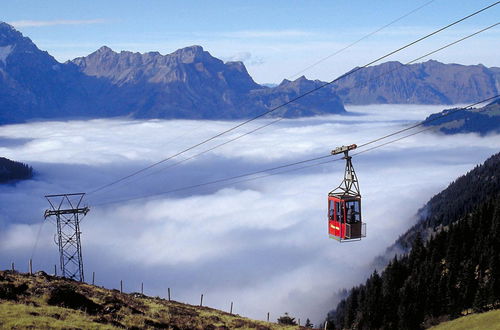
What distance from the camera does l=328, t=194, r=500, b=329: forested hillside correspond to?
436 feet

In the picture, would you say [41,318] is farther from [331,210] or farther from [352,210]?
[352,210]

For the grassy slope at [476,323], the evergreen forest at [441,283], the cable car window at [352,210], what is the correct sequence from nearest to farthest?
the cable car window at [352,210], the grassy slope at [476,323], the evergreen forest at [441,283]

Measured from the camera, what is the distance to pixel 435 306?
138 meters

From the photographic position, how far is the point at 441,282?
140875 millimetres

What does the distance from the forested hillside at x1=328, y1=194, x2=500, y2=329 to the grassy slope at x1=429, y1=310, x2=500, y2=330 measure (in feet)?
21.1

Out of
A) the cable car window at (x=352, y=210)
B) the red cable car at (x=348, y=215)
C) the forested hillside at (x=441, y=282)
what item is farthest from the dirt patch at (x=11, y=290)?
the forested hillside at (x=441, y=282)

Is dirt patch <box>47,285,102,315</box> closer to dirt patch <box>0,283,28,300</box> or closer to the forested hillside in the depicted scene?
dirt patch <box>0,283,28,300</box>

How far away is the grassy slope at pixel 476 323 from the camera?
3927 inches

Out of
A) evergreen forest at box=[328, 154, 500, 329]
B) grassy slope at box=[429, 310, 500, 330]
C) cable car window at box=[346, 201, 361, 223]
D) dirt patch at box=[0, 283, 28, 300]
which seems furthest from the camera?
evergreen forest at box=[328, 154, 500, 329]

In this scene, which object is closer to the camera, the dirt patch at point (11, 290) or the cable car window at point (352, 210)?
the dirt patch at point (11, 290)

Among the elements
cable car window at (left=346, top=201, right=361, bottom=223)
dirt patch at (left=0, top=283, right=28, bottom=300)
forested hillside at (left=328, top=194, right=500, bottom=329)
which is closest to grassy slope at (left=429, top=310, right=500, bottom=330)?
forested hillside at (left=328, top=194, right=500, bottom=329)

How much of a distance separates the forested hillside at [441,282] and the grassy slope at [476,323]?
21.1ft

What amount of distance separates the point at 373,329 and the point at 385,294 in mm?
12282

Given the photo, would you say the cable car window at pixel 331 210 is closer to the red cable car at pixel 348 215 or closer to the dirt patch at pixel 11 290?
the red cable car at pixel 348 215
